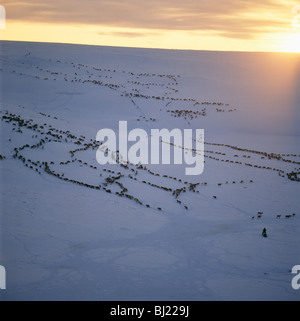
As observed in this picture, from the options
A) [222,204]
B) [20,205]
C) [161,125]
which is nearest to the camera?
[20,205]

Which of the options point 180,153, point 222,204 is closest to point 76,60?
point 180,153

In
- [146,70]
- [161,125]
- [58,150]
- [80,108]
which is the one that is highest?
[146,70]

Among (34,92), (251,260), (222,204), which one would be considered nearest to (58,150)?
(222,204)

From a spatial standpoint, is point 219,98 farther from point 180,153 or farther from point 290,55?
point 290,55

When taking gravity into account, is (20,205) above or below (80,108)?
below

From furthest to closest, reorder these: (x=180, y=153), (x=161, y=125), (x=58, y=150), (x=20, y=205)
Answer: (x=161, y=125)
(x=180, y=153)
(x=58, y=150)
(x=20, y=205)
